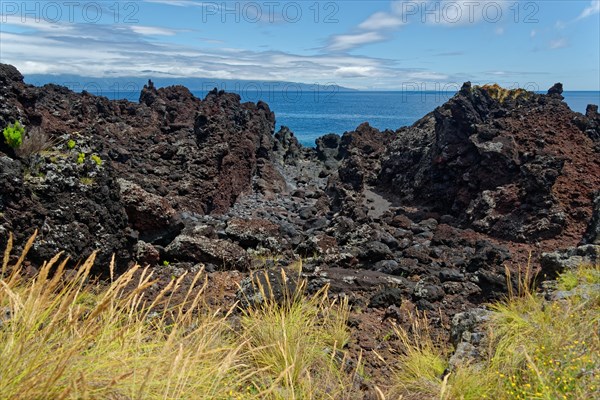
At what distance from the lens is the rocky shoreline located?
7535mm

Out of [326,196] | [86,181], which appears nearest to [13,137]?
[86,181]

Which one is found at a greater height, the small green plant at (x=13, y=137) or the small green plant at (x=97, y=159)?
the small green plant at (x=13, y=137)

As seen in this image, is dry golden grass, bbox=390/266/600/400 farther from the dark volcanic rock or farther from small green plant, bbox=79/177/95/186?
small green plant, bbox=79/177/95/186

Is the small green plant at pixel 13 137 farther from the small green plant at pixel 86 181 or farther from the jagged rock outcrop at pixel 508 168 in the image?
the jagged rock outcrop at pixel 508 168

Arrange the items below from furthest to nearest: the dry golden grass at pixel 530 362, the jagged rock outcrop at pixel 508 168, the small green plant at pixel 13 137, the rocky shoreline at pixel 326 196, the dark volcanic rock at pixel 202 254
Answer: the jagged rock outcrop at pixel 508 168, the dark volcanic rock at pixel 202 254, the rocky shoreline at pixel 326 196, the small green plant at pixel 13 137, the dry golden grass at pixel 530 362

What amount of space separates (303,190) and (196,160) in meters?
6.81

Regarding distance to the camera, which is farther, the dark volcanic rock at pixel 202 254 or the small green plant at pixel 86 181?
the dark volcanic rock at pixel 202 254

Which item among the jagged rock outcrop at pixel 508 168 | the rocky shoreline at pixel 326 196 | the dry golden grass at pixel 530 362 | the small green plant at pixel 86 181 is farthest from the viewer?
Result: the jagged rock outcrop at pixel 508 168

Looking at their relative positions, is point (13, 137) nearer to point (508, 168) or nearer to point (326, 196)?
point (508, 168)

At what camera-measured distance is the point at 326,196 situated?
22.7 m

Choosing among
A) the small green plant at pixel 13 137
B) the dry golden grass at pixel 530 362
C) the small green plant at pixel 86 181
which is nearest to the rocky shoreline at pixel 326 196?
the small green plant at pixel 86 181

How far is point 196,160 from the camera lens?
18984 mm

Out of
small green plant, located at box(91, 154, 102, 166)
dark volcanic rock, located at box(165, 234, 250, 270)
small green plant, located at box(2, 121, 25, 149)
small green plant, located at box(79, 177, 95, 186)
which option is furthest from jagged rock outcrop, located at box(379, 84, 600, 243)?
small green plant, located at box(2, 121, 25, 149)

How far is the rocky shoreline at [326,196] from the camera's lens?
7.54 m
